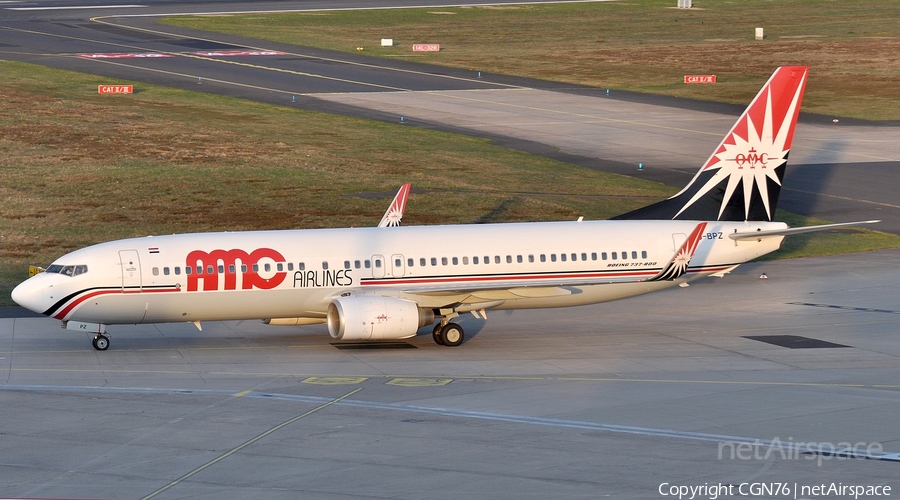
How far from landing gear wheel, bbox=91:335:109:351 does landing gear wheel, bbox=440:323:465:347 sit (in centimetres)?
1092

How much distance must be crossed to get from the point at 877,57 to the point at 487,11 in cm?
5179

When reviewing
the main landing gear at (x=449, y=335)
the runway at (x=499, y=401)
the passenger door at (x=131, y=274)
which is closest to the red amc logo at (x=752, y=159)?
Answer: the runway at (x=499, y=401)

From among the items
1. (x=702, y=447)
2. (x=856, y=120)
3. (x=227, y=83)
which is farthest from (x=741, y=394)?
(x=227, y=83)

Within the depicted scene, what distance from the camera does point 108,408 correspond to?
3123 cm

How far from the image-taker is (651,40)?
12350cm

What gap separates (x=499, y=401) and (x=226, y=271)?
10.9 metres

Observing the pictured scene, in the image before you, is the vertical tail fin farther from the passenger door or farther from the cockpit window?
the cockpit window

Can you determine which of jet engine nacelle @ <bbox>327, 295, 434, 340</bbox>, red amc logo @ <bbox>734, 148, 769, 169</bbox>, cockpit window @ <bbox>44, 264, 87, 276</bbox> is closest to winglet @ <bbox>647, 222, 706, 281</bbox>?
red amc logo @ <bbox>734, 148, 769, 169</bbox>

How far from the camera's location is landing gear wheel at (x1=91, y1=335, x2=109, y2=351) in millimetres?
38750

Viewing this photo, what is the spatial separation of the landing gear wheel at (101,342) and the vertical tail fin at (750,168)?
18225 mm

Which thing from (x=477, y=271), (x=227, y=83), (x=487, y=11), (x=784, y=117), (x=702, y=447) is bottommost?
(x=702, y=447)

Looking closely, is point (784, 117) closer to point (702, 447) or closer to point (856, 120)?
point (702, 447)

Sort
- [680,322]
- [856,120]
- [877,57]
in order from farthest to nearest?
[877,57] → [856,120] → [680,322]

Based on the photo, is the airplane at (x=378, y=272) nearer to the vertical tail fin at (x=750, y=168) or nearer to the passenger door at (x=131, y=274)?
the passenger door at (x=131, y=274)
